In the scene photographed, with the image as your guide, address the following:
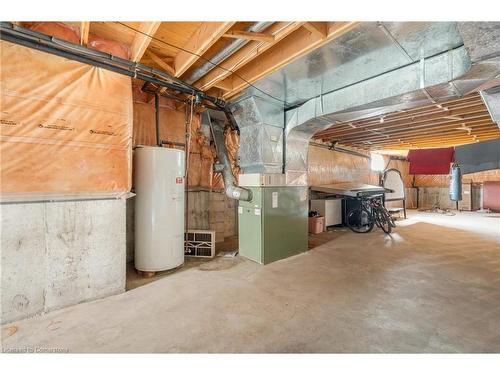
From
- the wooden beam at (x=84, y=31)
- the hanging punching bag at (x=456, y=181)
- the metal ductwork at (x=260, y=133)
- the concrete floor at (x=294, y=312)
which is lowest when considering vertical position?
the concrete floor at (x=294, y=312)

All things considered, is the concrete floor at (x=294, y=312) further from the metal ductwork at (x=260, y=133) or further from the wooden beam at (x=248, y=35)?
the wooden beam at (x=248, y=35)

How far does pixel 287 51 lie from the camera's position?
7.20 feet

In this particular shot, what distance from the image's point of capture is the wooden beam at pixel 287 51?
180cm

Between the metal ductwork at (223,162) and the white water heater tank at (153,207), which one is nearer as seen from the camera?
the white water heater tank at (153,207)

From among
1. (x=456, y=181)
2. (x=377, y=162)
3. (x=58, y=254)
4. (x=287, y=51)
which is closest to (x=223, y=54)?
(x=287, y=51)

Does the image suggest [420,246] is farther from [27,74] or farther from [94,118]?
[27,74]

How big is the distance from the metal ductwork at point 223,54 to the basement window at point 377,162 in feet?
26.1

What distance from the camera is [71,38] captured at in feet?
7.00

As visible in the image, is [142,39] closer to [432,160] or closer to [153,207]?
[153,207]

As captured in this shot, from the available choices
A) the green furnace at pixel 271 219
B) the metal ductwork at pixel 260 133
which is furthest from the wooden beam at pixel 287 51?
the green furnace at pixel 271 219

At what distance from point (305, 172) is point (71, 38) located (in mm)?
3416

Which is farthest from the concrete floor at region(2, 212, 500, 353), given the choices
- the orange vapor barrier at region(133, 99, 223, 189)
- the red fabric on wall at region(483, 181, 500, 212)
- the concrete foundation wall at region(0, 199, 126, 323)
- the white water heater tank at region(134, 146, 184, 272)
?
the red fabric on wall at region(483, 181, 500, 212)

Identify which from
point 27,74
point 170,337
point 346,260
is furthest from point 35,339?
point 346,260

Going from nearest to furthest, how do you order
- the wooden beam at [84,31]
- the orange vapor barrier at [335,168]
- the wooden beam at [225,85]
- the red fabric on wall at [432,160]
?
the wooden beam at [84,31] < the wooden beam at [225,85] < the orange vapor barrier at [335,168] < the red fabric on wall at [432,160]
